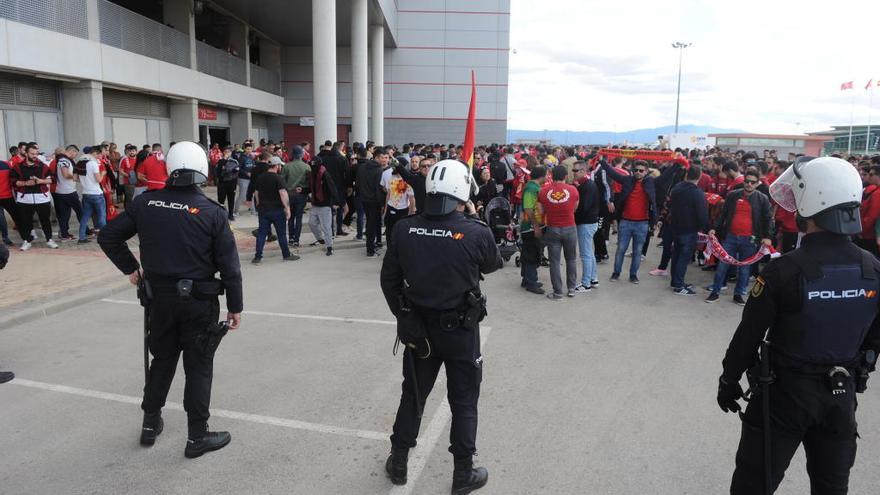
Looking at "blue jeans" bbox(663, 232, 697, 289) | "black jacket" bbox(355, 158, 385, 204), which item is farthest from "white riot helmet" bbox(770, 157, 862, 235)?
"black jacket" bbox(355, 158, 385, 204)

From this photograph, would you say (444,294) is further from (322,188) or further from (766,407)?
(322,188)

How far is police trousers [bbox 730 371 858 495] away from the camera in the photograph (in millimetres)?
2705

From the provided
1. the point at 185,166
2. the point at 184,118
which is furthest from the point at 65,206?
the point at 184,118

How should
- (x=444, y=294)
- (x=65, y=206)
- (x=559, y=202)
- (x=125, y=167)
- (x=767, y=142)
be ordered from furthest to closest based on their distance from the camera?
(x=767, y=142)
(x=125, y=167)
(x=65, y=206)
(x=559, y=202)
(x=444, y=294)

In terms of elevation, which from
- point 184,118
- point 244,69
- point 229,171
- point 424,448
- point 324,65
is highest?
point 244,69

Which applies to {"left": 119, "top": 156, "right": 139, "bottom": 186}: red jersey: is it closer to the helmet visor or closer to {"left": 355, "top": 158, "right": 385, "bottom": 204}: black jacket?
{"left": 355, "top": 158, "right": 385, "bottom": 204}: black jacket

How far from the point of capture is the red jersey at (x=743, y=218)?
8.29 metres

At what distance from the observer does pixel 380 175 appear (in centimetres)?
1125

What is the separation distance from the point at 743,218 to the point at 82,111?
1495 cm

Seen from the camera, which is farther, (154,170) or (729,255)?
(154,170)

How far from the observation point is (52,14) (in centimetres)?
1309

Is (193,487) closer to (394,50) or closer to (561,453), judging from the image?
(561,453)

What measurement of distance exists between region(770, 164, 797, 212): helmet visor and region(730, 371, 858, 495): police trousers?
930 millimetres

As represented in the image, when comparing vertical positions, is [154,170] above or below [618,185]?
above
